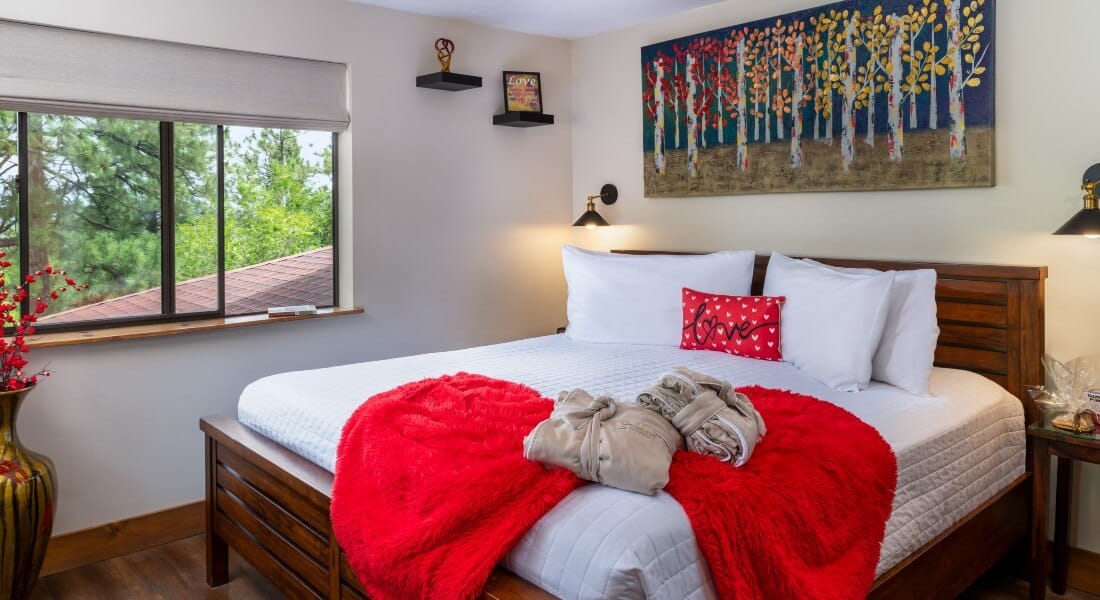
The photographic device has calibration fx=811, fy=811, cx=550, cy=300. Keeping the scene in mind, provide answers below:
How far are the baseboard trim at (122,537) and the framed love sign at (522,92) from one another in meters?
2.33

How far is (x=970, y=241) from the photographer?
2.98m

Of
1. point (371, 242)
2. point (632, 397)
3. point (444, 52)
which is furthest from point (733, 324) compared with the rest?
point (444, 52)

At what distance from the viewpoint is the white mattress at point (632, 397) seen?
153 cm

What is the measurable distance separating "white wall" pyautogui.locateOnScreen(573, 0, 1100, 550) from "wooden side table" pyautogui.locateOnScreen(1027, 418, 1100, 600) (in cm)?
15

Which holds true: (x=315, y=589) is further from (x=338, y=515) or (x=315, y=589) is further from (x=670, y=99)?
(x=670, y=99)

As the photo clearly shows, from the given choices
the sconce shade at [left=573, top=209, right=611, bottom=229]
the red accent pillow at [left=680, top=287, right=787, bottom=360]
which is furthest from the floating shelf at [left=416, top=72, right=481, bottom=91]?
the red accent pillow at [left=680, top=287, right=787, bottom=360]

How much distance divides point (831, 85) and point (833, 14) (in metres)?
0.28

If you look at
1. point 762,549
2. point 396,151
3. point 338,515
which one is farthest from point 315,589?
point 396,151

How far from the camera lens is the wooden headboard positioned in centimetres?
275

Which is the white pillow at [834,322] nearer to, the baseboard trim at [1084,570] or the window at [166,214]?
the baseboard trim at [1084,570]

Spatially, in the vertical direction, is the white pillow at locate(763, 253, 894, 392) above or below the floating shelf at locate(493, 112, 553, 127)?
below

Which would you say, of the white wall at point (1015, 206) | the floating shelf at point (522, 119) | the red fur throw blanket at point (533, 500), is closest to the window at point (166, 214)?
the floating shelf at point (522, 119)

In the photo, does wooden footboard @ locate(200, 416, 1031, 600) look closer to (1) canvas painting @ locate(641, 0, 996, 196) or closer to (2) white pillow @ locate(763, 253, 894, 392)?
(2) white pillow @ locate(763, 253, 894, 392)

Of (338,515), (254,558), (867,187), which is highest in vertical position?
(867,187)
